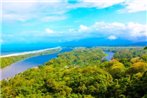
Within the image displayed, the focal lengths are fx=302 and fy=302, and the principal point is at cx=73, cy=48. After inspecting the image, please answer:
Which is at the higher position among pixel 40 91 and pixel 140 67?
pixel 140 67

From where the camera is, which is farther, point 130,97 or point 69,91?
point 69,91

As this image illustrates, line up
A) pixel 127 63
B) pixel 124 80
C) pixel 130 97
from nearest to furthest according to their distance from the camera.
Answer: pixel 130 97
pixel 124 80
pixel 127 63

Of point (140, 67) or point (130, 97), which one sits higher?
point (140, 67)

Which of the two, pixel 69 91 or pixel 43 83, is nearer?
pixel 69 91

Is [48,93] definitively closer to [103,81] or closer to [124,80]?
[103,81]

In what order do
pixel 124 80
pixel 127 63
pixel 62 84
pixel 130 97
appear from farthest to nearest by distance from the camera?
pixel 127 63, pixel 62 84, pixel 124 80, pixel 130 97

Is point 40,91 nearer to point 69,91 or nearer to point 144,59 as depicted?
point 69,91

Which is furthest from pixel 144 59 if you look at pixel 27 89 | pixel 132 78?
pixel 27 89

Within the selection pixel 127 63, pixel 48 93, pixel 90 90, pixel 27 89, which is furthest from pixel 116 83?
pixel 127 63

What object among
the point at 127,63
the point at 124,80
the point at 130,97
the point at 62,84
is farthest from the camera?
the point at 127,63
